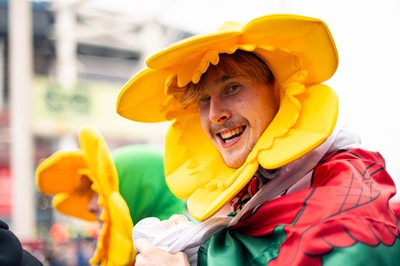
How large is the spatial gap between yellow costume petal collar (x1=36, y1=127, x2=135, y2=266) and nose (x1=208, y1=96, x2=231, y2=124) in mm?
624

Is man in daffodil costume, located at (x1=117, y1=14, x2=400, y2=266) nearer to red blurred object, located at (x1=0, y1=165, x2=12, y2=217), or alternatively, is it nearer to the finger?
the finger

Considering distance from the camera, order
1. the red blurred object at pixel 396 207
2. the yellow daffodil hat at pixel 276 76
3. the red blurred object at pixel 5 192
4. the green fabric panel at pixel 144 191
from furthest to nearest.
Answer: the red blurred object at pixel 5 192 < the green fabric panel at pixel 144 191 < the red blurred object at pixel 396 207 < the yellow daffodil hat at pixel 276 76

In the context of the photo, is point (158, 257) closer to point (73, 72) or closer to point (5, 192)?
point (73, 72)

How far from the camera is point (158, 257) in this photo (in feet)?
3.61

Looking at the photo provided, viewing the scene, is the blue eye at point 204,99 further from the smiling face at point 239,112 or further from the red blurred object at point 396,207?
the red blurred object at point 396,207

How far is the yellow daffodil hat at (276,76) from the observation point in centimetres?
99

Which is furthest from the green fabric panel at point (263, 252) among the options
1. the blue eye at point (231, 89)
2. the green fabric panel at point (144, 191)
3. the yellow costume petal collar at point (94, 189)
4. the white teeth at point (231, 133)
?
the green fabric panel at point (144, 191)

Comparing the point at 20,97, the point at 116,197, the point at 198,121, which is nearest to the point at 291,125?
the point at 198,121

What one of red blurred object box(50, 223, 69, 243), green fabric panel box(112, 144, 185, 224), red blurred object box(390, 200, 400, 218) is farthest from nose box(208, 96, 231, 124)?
red blurred object box(50, 223, 69, 243)

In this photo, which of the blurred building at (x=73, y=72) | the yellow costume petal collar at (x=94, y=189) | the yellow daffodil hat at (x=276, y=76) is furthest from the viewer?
the blurred building at (x=73, y=72)

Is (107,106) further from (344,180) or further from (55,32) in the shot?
(344,180)

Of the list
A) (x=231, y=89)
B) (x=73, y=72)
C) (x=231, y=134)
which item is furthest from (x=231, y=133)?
(x=73, y=72)

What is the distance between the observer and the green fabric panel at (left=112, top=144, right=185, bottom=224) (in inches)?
76.6

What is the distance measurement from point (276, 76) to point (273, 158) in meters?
0.24
